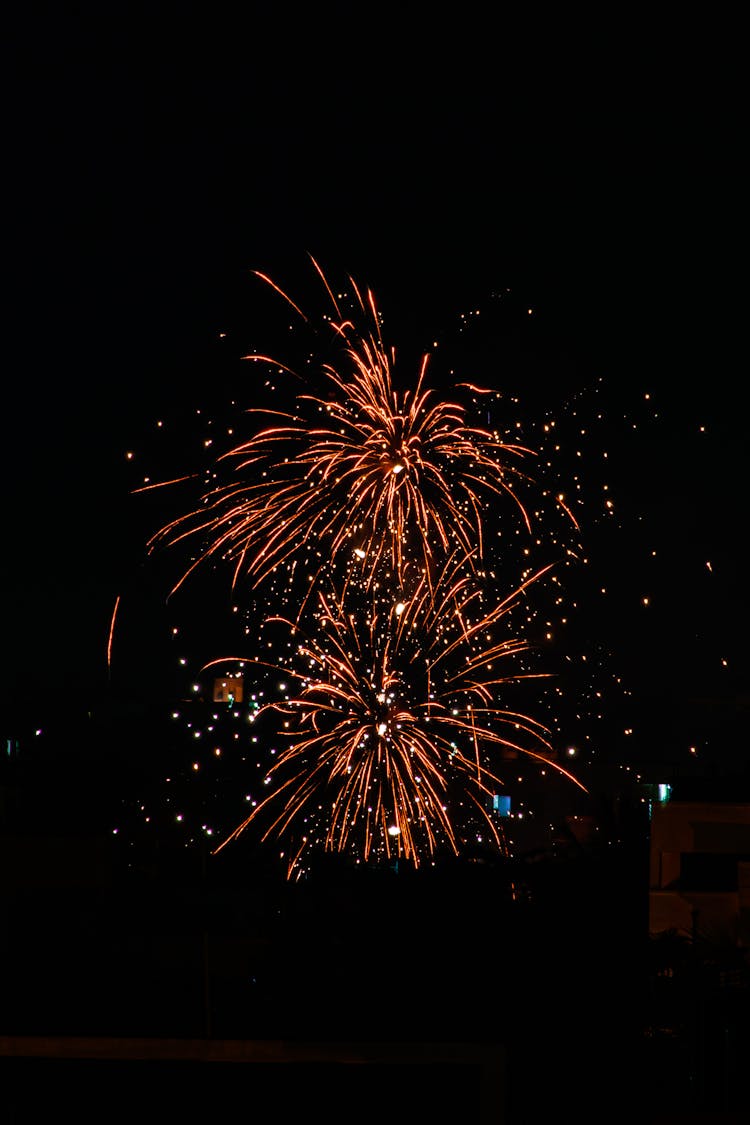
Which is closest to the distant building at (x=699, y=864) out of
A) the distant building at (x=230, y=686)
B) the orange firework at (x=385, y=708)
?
the orange firework at (x=385, y=708)

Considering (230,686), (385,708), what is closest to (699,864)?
(385,708)

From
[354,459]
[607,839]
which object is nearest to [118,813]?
[354,459]

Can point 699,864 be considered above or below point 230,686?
below

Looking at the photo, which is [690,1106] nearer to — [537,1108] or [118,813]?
[537,1108]

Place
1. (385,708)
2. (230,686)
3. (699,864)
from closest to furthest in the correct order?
(385,708)
(699,864)
(230,686)

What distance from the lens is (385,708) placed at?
43.9 ft

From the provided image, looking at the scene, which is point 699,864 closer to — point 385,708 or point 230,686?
point 385,708

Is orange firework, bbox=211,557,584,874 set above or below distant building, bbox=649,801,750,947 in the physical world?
Answer: above

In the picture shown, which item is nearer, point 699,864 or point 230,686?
point 699,864

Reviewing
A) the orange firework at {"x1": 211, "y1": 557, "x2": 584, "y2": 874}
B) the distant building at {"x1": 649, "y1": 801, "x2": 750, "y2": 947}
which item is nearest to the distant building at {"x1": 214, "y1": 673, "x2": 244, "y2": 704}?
the orange firework at {"x1": 211, "y1": 557, "x2": 584, "y2": 874}

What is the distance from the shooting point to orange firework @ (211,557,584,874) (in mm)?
13141

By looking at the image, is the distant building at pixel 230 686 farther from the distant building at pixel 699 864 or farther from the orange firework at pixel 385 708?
the distant building at pixel 699 864

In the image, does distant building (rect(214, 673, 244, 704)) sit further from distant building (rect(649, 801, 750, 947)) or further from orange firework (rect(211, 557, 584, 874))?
distant building (rect(649, 801, 750, 947))

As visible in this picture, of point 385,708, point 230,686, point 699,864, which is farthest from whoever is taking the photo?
point 230,686
